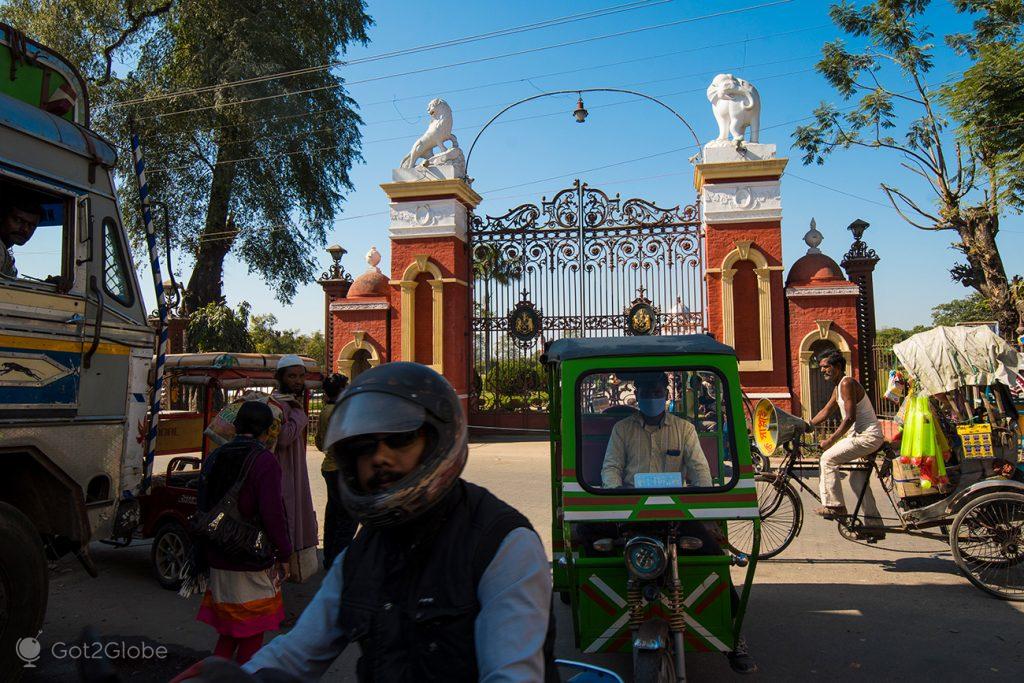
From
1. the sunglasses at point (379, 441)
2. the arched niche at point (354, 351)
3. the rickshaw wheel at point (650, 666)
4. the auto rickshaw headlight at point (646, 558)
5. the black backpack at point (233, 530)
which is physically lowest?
the rickshaw wheel at point (650, 666)

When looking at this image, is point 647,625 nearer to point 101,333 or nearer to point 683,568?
point 683,568

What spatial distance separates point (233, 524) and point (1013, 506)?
561 centimetres

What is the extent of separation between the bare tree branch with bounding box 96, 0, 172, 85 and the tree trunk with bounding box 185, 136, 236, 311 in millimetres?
3635

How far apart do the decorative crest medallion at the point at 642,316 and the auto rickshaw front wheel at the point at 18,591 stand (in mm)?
11734

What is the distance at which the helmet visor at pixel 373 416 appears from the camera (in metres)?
1.59

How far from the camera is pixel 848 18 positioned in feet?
54.0

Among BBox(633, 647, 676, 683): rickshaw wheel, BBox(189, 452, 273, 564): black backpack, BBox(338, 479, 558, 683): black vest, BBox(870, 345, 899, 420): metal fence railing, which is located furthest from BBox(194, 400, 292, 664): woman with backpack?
BBox(870, 345, 899, 420): metal fence railing

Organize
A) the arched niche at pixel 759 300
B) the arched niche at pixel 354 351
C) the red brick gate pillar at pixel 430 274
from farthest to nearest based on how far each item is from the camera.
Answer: the arched niche at pixel 354 351
the red brick gate pillar at pixel 430 274
the arched niche at pixel 759 300

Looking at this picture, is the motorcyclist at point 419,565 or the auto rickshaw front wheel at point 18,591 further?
the auto rickshaw front wheel at point 18,591

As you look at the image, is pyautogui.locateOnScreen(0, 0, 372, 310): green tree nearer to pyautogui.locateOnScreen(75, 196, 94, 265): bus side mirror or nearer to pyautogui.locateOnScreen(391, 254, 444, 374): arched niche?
pyautogui.locateOnScreen(391, 254, 444, 374): arched niche

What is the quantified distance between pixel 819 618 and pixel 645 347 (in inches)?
102

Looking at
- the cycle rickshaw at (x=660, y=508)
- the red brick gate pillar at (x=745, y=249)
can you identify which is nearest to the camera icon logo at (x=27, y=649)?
the cycle rickshaw at (x=660, y=508)

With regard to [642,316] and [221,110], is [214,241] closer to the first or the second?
[221,110]

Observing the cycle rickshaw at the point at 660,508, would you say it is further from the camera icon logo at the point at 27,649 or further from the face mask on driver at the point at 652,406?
the camera icon logo at the point at 27,649
